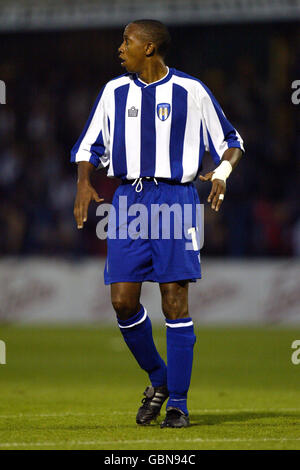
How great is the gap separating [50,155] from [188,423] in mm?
12600

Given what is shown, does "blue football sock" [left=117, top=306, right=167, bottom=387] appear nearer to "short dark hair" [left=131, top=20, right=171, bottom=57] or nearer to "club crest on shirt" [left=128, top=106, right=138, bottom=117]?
"club crest on shirt" [left=128, top=106, right=138, bottom=117]

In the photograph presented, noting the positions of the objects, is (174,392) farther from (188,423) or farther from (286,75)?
(286,75)

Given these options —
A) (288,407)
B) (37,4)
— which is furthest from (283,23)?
(288,407)

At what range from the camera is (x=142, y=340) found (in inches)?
253

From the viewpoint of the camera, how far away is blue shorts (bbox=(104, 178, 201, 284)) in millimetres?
6262

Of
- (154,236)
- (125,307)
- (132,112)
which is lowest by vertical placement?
(125,307)

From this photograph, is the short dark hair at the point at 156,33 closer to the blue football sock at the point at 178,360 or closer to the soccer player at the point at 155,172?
the soccer player at the point at 155,172

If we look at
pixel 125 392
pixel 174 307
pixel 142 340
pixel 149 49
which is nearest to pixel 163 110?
pixel 149 49

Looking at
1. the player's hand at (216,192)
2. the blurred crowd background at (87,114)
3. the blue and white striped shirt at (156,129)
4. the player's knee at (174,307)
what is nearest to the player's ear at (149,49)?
the blue and white striped shirt at (156,129)

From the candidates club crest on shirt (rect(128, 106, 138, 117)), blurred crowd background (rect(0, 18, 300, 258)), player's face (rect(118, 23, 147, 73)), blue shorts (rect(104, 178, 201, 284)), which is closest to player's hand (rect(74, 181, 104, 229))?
blue shorts (rect(104, 178, 201, 284))

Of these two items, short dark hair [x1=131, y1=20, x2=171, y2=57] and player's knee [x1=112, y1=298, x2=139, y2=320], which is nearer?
player's knee [x1=112, y1=298, x2=139, y2=320]

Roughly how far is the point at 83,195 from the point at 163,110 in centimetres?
69

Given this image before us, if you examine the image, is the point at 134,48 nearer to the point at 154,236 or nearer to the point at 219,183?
the point at 219,183

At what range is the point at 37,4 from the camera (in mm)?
15977
